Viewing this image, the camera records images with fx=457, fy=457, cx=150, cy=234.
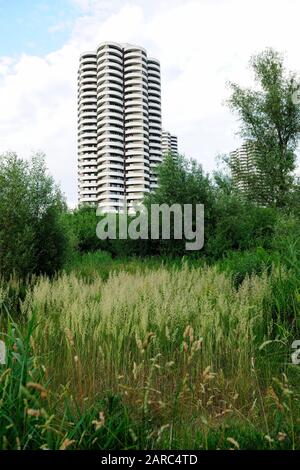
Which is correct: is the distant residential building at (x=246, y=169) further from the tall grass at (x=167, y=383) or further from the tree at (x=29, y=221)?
the tall grass at (x=167, y=383)

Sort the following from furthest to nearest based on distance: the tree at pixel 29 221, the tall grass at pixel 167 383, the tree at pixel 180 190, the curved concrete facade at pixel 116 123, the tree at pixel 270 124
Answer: the curved concrete facade at pixel 116 123
the tree at pixel 270 124
the tree at pixel 180 190
the tree at pixel 29 221
the tall grass at pixel 167 383

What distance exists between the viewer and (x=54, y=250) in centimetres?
1127

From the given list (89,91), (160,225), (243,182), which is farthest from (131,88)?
A: (160,225)

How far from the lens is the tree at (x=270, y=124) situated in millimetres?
22844

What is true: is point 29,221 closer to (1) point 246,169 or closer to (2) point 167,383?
(2) point 167,383

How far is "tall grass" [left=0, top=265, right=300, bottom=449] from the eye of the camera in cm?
263

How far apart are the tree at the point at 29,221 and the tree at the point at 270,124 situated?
Result: 45.7ft

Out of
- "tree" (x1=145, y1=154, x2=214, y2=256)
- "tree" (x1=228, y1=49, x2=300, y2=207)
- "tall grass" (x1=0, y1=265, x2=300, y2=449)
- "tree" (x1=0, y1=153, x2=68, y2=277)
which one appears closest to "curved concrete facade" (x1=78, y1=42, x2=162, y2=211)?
"tree" (x1=228, y1=49, x2=300, y2=207)

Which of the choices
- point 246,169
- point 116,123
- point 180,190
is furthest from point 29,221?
point 116,123

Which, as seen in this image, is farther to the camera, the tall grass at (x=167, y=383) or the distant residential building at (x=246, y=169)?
the distant residential building at (x=246, y=169)

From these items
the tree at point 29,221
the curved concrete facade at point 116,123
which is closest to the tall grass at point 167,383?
the tree at point 29,221

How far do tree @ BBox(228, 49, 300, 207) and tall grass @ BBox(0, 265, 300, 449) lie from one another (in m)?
18.1
